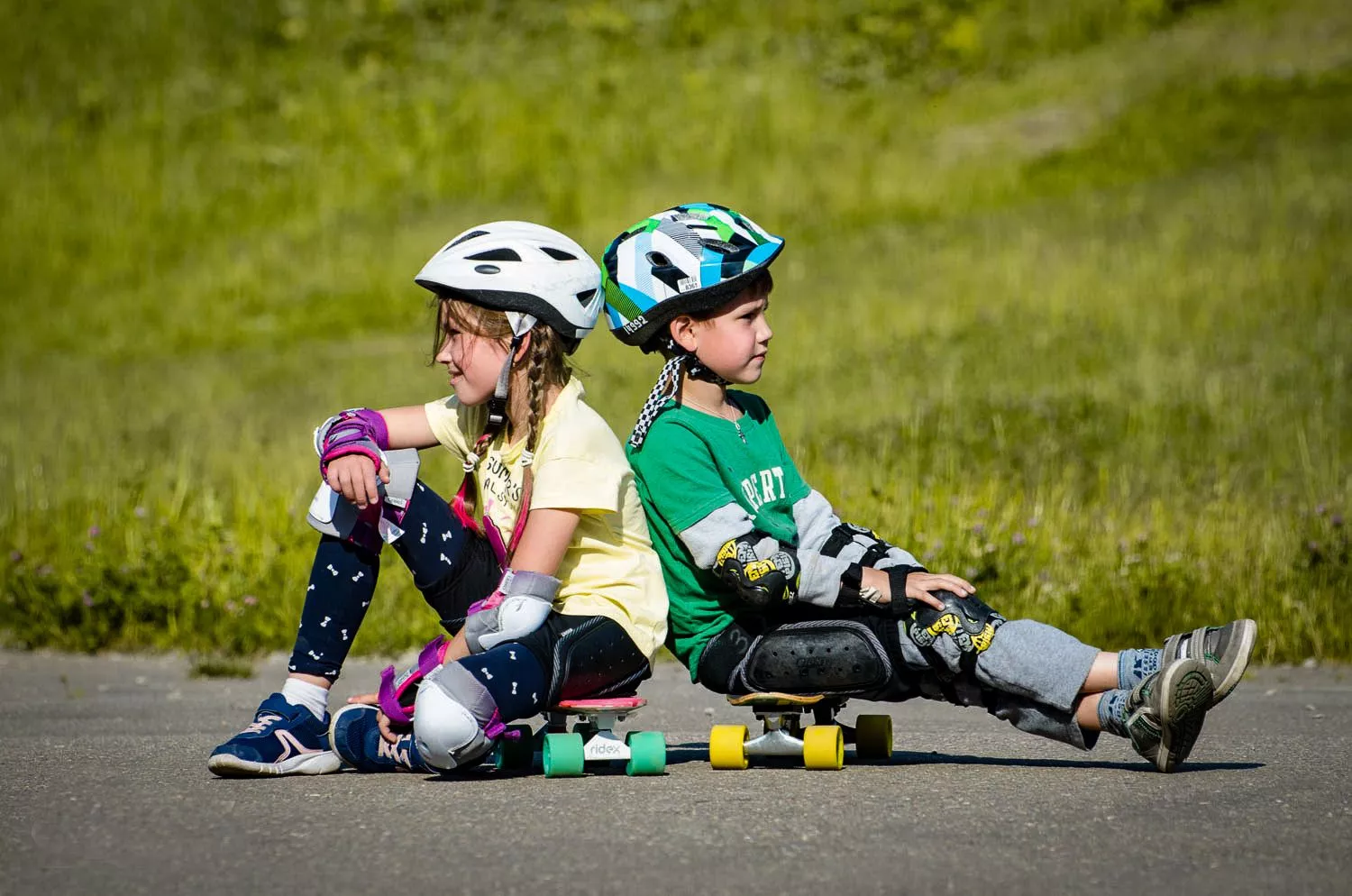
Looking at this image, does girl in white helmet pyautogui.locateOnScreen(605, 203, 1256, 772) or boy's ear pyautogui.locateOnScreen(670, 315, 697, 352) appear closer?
girl in white helmet pyautogui.locateOnScreen(605, 203, 1256, 772)

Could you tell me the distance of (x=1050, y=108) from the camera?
2441 cm

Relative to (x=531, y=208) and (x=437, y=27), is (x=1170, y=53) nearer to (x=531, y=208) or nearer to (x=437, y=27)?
(x=531, y=208)

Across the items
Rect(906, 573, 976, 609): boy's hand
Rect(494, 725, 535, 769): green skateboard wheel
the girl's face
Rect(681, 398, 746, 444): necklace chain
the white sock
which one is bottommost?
Rect(494, 725, 535, 769): green skateboard wheel

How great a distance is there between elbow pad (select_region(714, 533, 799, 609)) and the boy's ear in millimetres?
604

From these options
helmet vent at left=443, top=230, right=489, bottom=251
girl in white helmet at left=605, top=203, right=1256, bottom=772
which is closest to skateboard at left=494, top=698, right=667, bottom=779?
girl in white helmet at left=605, top=203, right=1256, bottom=772

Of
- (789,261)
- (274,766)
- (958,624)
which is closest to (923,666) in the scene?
(958,624)

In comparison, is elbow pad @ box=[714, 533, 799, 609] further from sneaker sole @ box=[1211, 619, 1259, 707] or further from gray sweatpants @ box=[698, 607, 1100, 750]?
sneaker sole @ box=[1211, 619, 1259, 707]

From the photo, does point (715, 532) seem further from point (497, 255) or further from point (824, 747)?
point (497, 255)

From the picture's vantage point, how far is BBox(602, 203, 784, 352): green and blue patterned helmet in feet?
15.7

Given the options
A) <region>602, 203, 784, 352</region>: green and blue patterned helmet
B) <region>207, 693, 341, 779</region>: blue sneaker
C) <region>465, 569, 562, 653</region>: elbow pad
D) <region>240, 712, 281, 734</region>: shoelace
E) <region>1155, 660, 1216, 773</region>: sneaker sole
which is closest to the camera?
<region>1155, 660, 1216, 773</region>: sneaker sole

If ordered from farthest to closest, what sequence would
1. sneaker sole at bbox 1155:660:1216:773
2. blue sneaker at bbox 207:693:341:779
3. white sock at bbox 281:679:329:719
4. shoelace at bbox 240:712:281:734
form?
1. white sock at bbox 281:679:329:719
2. shoelace at bbox 240:712:281:734
3. blue sneaker at bbox 207:693:341:779
4. sneaker sole at bbox 1155:660:1216:773

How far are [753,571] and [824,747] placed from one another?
51cm

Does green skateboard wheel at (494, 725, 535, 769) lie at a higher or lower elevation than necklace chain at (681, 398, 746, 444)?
lower

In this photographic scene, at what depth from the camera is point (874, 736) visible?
4895mm
